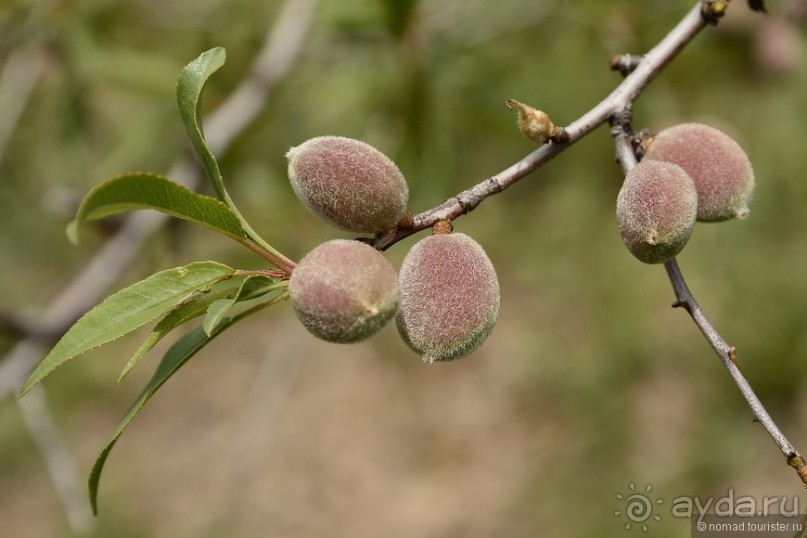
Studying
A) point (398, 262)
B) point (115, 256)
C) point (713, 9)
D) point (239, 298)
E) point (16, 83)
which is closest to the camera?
point (239, 298)

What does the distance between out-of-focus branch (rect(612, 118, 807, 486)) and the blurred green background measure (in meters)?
1.02

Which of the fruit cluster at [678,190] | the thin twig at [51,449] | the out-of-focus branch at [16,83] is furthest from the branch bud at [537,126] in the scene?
the out-of-focus branch at [16,83]

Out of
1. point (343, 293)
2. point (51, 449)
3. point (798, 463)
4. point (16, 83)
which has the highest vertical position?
point (343, 293)

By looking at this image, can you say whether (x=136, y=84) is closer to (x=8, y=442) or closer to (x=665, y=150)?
(x=665, y=150)

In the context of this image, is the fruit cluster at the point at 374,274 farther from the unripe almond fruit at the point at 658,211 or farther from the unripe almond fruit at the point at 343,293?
the unripe almond fruit at the point at 658,211

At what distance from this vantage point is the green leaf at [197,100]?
1.40 m

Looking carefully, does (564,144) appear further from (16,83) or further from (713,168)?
(16,83)

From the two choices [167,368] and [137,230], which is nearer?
[167,368]

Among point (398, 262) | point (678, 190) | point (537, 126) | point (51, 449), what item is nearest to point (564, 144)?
point (537, 126)

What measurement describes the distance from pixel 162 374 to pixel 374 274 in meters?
0.43

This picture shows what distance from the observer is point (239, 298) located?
1290mm

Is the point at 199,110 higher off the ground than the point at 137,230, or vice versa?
the point at 199,110

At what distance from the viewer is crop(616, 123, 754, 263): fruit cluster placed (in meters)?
1.32

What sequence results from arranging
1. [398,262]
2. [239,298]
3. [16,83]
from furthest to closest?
[398,262]
[16,83]
[239,298]
